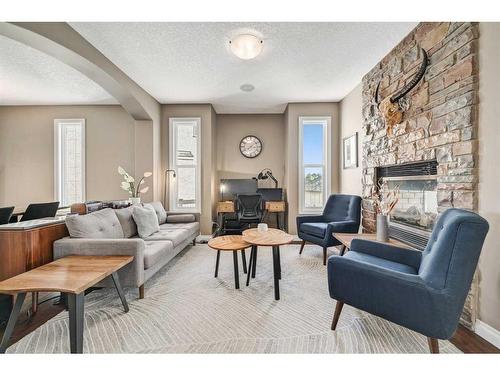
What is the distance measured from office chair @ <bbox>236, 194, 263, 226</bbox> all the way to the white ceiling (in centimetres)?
180

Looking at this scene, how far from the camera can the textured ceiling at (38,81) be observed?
2.72 m

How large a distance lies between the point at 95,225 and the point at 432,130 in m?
3.31

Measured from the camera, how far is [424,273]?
129cm

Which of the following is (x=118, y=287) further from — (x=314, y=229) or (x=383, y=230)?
(x=383, y=230)

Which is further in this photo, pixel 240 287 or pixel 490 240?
pixel 240 287

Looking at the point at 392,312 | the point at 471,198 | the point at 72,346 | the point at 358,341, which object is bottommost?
the point at 358,341

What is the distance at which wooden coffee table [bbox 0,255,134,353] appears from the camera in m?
1.32

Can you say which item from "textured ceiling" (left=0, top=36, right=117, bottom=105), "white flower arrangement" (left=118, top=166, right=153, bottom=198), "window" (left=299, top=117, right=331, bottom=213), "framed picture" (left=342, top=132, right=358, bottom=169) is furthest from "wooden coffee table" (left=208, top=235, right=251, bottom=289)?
"textured ceiling" (left=0, top=36, right=117, bottom=105)

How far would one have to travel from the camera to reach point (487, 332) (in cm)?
149

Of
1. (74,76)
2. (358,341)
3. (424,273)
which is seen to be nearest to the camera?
(424,273)

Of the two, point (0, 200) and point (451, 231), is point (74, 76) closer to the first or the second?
point (0, 200)

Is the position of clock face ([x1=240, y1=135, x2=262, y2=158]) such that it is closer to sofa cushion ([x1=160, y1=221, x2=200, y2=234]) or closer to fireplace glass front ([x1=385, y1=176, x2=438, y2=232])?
sofa cushion ([x1=160, y1=221, x2=200, y2=234])
